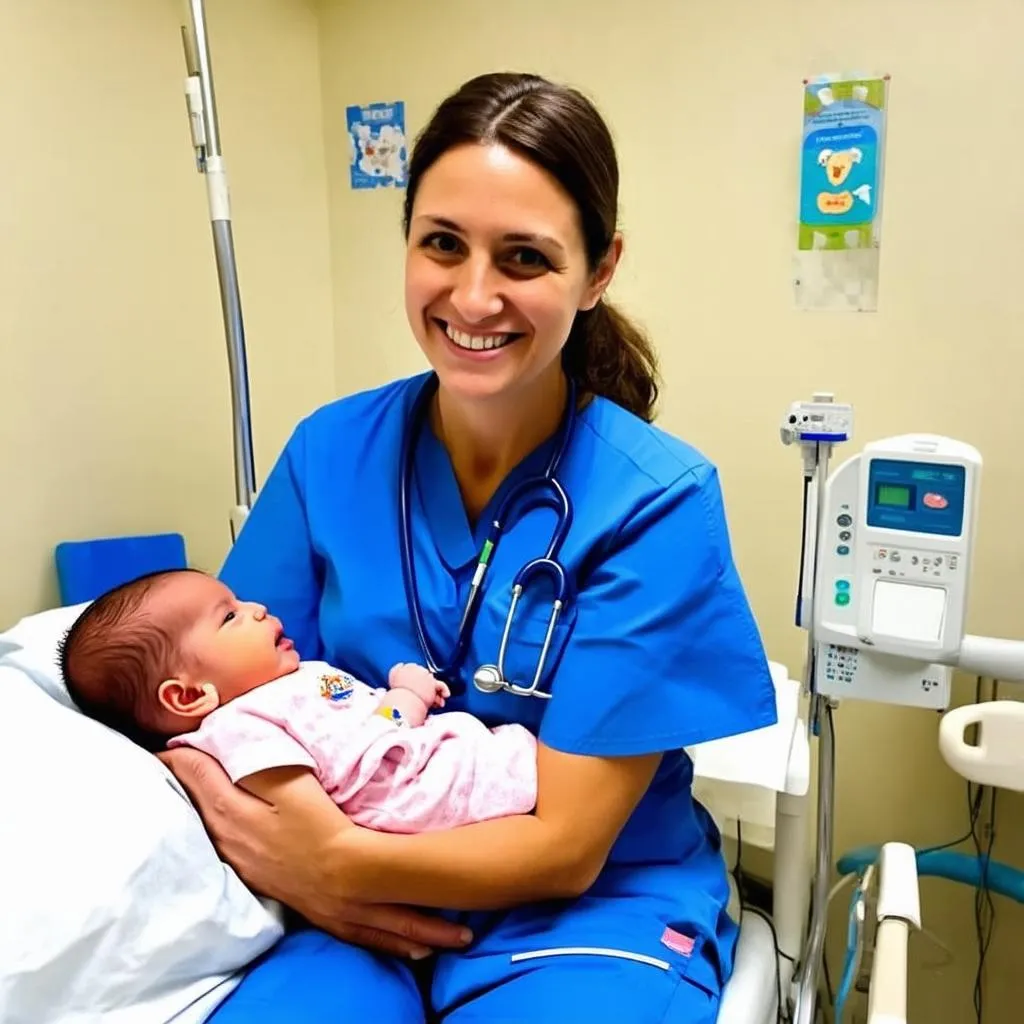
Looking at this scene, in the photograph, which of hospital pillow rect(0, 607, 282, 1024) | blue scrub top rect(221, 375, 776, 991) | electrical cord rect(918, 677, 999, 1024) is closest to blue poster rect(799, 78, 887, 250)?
blue scrub top rect(221, 375, 776, 991)

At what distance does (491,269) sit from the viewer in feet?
3.64

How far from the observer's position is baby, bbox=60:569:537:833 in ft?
3.45

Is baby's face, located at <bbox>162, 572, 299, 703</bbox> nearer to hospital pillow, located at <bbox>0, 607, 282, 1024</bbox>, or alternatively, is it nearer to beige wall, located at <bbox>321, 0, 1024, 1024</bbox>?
hospital pillow, located at <bbox>0, 607, 282, 1024</bbox>

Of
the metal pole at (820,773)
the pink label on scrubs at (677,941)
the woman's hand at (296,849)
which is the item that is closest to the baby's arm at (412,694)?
the woman's hand at (296,849)

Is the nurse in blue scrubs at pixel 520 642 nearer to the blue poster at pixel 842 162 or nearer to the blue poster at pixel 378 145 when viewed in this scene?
the blue poster at pixel 842 162

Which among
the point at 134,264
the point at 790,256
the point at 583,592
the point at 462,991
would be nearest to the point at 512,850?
the point at 462,991

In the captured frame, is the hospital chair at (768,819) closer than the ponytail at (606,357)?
Yes

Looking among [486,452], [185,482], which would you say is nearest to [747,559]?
[486,452]

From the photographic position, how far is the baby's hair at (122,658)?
1.09 m

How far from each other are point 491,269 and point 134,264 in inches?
37.3

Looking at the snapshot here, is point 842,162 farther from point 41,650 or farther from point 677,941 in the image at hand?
point 41,650

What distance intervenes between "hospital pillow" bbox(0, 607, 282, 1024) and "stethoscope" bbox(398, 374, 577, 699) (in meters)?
0.33

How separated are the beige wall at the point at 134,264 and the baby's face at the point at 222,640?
0.66 m

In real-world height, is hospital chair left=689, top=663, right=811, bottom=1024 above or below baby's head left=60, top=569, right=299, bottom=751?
below
